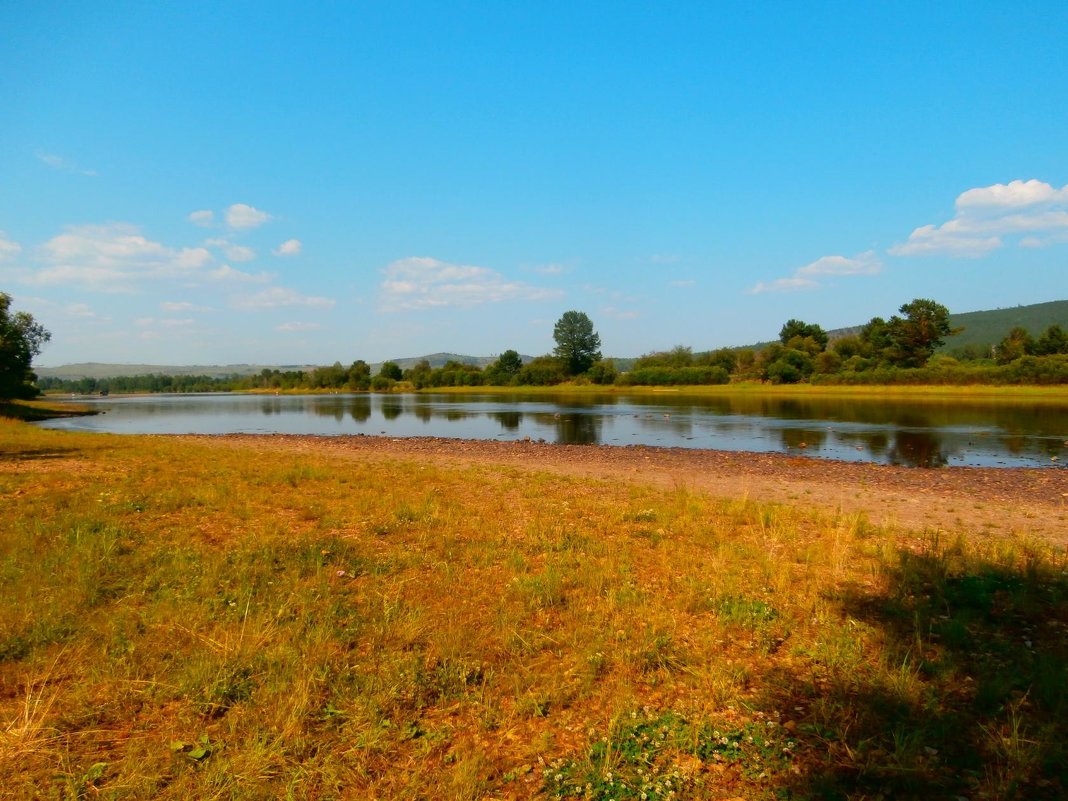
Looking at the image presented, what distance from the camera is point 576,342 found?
5925 inches

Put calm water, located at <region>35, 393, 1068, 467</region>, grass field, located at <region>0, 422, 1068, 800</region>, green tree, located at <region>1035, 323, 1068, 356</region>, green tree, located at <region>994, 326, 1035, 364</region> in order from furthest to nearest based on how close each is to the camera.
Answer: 1. green tree, located at <region>994, 326, 1035, 364</region>
2. green tree, located at <region>1035, 323, 1068, 356</region>
3. calm water, located at <region>35, 393, 1068, 467</region>
4. grass field, located at <region>0, 422, 1068, 800</region>

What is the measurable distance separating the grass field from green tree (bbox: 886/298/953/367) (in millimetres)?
106911

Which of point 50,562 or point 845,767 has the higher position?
point 50,562

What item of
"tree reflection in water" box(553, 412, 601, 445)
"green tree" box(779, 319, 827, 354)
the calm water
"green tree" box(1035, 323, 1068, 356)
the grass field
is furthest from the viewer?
"green tree" box(779, 319, 827, 354)

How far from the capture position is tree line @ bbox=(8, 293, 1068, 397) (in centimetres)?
7269

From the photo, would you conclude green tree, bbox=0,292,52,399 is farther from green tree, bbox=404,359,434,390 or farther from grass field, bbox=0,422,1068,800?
green tree, bbox=404,359,434,390

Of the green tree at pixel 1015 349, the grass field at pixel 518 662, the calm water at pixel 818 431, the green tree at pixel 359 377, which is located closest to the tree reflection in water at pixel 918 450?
the calm water at pixel 818 431

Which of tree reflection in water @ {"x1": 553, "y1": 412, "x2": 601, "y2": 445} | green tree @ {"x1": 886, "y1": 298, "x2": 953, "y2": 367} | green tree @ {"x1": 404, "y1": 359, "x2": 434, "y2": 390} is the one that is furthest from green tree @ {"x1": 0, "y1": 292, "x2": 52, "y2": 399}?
green tree @ {"x1": 886, "y1": 298, "x2": 953, "y2": 367}

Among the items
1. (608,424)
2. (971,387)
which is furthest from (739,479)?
(971,387)

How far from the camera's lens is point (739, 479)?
1766cm

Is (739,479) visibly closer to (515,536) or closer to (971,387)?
(515,536)

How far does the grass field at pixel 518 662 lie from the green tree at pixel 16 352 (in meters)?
54.5

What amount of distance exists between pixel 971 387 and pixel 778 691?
93.5m

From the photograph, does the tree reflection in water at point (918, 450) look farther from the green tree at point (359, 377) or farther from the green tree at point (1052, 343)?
the green tree at point (359, 377)
